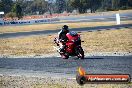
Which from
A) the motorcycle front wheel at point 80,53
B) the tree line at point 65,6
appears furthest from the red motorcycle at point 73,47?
the tree line at point 65,6

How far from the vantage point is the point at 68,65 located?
1421cm

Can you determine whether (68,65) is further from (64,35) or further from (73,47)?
(64,35)

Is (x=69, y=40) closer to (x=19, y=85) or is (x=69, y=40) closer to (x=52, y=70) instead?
(x=52, y=70)

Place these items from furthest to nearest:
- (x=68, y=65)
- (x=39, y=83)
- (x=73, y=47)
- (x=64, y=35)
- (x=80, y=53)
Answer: (x=64, y=35)
(x=73, y=47)
(x=80, y=53)
(x=68, y=65)
(x=39, y=83)

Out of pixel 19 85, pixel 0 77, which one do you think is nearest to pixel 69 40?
pixel 0 77

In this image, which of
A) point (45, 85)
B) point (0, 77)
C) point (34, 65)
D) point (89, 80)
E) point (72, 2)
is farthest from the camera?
point (72, 2)

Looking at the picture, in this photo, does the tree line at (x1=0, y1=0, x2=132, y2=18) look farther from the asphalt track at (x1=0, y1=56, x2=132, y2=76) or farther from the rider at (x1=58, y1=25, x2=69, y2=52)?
the asphalt track at (x1=0, y1=56, x2=132, y2=76)

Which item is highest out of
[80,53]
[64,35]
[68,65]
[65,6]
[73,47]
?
[64,35]

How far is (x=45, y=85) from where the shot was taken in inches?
421

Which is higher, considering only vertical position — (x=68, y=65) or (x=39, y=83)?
(x=39, y=83)

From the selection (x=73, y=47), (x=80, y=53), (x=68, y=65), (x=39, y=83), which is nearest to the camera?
(x=39, y=83)

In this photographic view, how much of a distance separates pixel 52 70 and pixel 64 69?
1.68ft

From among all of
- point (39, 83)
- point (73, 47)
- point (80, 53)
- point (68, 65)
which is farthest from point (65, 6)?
point (39, 83)

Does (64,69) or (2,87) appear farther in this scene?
(64,69)
